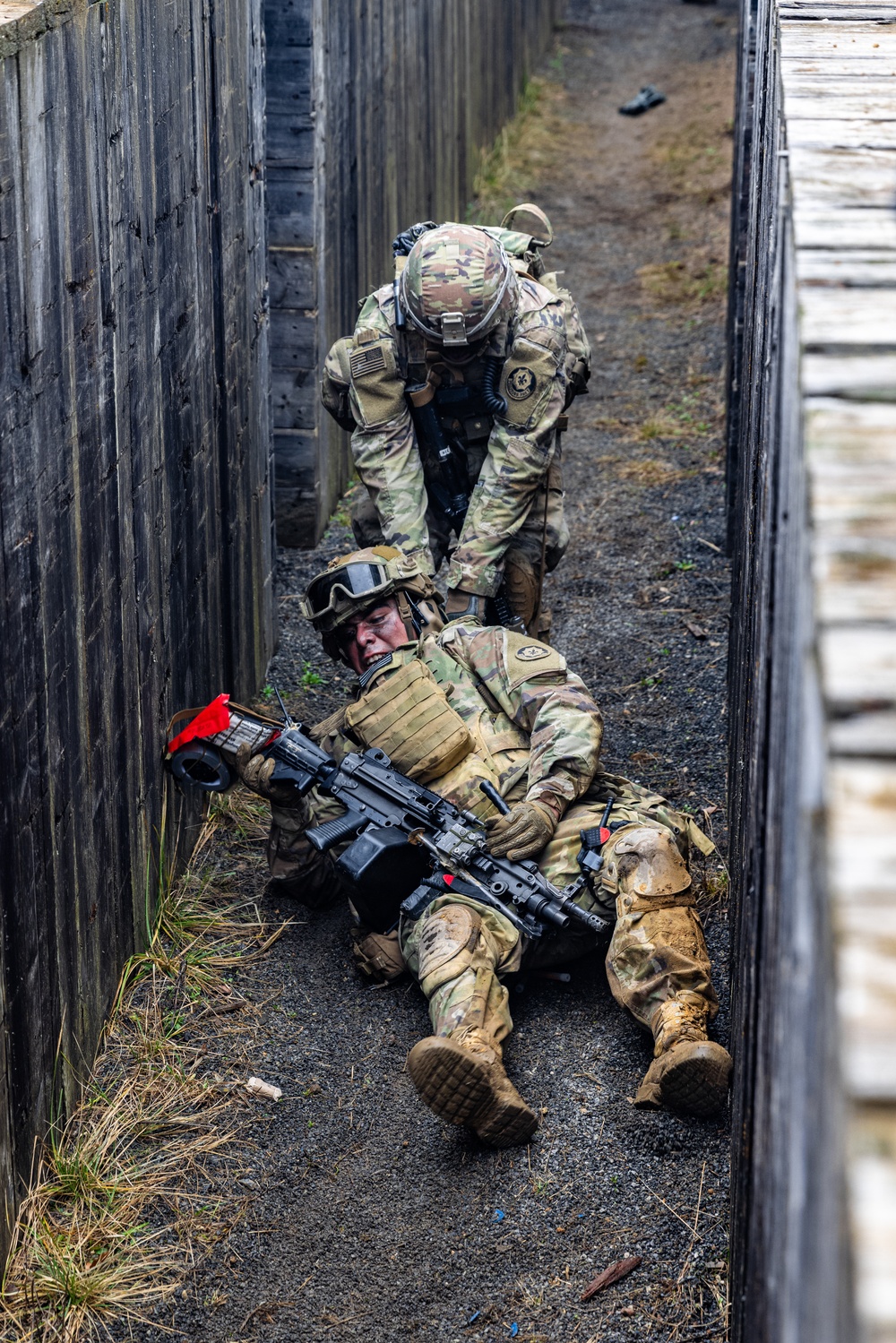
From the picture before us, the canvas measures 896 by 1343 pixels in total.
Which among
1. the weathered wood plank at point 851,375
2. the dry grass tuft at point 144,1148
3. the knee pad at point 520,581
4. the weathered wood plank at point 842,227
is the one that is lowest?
the dry grass tuft at point 144,1148

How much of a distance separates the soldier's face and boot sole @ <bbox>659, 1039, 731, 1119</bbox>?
4.84ft

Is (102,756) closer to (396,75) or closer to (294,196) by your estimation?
(294,196)

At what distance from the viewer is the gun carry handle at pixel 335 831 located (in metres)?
4.05

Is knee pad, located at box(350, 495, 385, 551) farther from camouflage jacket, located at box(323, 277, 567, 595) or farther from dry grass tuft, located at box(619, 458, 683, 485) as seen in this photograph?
dry grass tuft, located at box(619, 458, 683, 485)

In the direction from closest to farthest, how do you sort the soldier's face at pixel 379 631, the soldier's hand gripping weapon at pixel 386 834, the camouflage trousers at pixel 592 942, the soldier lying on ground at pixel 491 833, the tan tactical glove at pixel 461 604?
1. the soldier lying on ground at pixel 491 833
2. the camouflage trousers at pixel 592 942
3. the soldier's hand gripping weapon at pixel 386 834
4. the soldier's face at pixel 379 631
5. the tan tactical glove at pixel 461 604

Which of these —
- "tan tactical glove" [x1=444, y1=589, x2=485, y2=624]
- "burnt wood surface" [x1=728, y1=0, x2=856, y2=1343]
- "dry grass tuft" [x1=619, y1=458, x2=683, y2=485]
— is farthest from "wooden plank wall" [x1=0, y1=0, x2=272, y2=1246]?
"dry grass tuft" [x1=619, y1=458, x2=683, y2=485]

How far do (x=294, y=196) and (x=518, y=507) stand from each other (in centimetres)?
212

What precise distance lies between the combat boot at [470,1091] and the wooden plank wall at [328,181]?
3771 millimetres

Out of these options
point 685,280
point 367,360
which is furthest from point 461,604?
point 685,280

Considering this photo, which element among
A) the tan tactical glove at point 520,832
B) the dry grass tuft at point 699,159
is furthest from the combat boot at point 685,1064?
the dry grass tuft at point 699,159

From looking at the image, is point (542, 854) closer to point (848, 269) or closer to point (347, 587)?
point (347, 587)

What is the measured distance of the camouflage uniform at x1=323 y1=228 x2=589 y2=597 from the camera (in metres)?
4.92

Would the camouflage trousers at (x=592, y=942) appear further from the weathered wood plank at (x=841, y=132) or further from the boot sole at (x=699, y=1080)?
the weathered wood plank at (x=841, y=132)

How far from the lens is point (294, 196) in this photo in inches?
249
